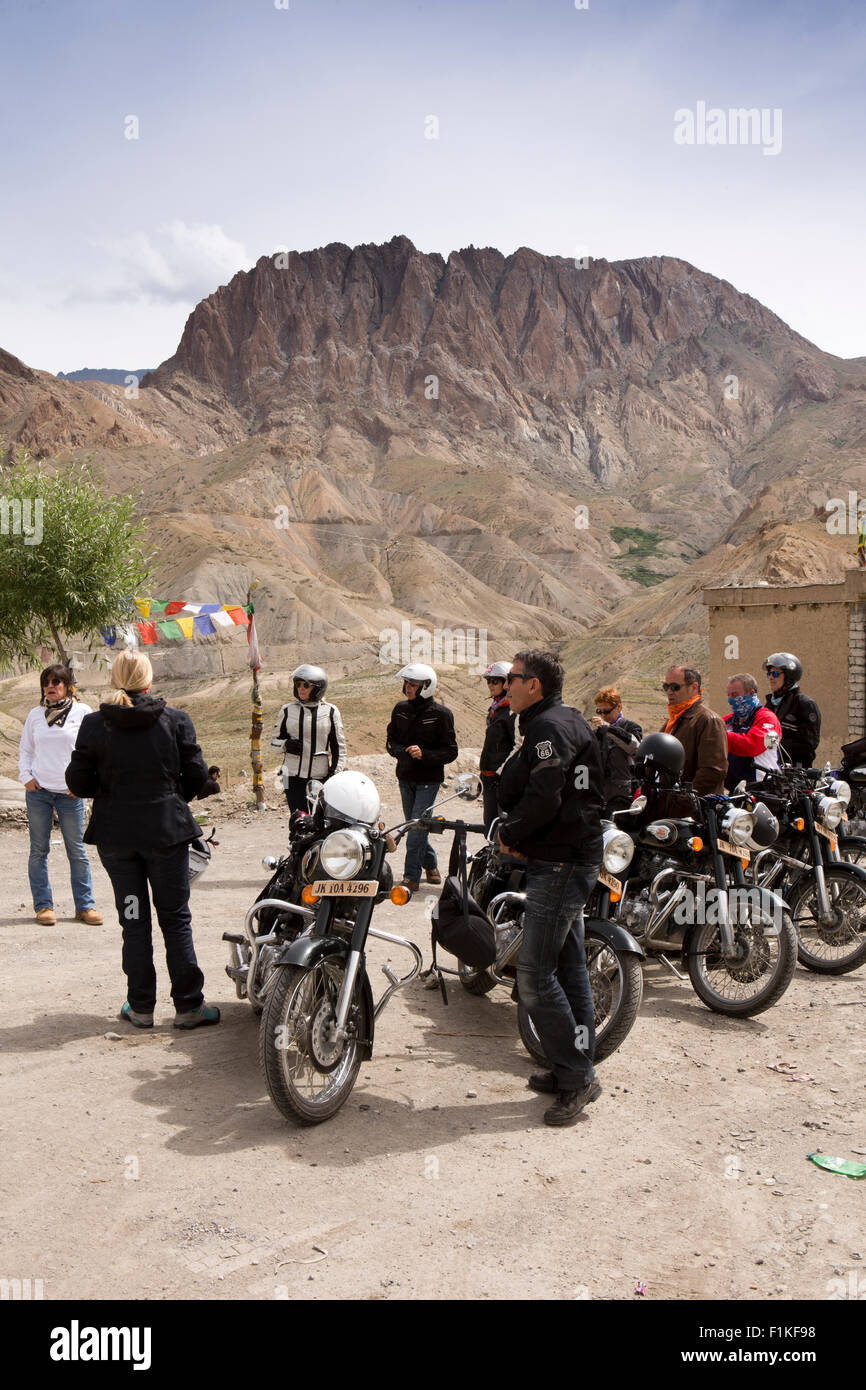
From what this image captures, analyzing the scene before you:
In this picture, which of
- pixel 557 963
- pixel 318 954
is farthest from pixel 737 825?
pixel 318 954

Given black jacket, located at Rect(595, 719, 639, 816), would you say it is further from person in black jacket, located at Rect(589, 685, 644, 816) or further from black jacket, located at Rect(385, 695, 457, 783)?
black jacket, located at Rect(385, 695, 457, 783)

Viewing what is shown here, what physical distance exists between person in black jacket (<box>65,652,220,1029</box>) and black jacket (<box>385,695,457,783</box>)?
137 inches

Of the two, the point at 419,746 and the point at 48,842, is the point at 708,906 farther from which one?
the point at 48,842

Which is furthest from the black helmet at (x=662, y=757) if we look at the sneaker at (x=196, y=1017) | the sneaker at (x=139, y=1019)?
the sneaker at (x=139, y=1019)

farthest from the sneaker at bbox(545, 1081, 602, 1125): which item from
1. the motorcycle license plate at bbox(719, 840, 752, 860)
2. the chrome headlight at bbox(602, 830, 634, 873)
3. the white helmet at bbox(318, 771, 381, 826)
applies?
the motorcycle license plate at bbox(719, 840, 752, 860)

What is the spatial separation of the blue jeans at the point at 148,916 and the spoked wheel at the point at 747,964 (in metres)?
2.86

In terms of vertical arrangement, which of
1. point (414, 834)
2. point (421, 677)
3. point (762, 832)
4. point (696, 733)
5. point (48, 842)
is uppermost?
point (421, 677)

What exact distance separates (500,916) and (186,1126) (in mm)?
2006

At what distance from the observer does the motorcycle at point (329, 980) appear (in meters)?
4.29

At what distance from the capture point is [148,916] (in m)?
5.49

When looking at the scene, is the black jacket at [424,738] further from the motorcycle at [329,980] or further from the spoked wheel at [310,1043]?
the spoked wheel at [310,1043]

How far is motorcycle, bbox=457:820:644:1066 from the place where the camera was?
16.8ft

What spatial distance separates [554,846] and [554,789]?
0.97 feet

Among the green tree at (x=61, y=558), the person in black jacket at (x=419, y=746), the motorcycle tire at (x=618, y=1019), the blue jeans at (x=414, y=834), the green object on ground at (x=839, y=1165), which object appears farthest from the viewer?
the green tree at (x=61, y=558)
